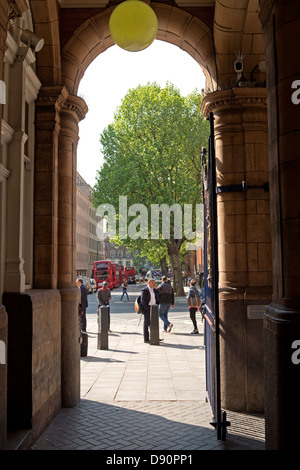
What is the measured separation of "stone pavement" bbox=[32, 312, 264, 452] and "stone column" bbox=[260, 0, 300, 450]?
171cm

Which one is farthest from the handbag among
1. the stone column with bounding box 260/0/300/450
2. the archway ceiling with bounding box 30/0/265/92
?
the stone column with bounding box 260/0/300/450

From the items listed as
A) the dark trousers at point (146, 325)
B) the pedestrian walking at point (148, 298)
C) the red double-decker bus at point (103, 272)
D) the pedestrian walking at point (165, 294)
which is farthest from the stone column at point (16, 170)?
the red double-decker bus at point (103, 272)

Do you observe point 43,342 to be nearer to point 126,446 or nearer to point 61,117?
point 126,446

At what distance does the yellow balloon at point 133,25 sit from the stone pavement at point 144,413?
4.37m

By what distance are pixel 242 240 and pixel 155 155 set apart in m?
24.1

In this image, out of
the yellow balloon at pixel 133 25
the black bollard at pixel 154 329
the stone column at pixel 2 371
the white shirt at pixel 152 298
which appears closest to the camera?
the stone column at pixel 2 371

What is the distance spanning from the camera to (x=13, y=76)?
17.6 ft

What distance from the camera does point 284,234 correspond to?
139 inches

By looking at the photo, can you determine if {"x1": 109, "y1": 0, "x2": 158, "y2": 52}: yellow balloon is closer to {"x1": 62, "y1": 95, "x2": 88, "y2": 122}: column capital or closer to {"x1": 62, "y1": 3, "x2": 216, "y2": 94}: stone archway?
{"x1": 62, "y1": 95, "x2": 88, "y2": 122}: column capital

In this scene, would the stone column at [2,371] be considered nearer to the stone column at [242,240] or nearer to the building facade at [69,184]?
the building facade at [69,184]

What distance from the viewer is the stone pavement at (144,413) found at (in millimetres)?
5105

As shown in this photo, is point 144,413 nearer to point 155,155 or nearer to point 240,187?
point 240,187

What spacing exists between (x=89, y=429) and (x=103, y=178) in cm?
2843
